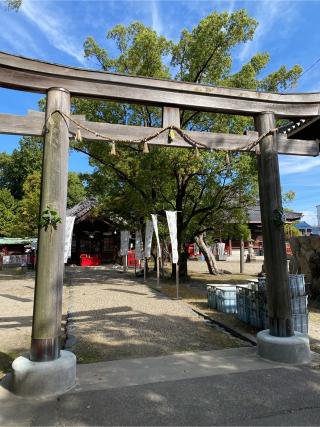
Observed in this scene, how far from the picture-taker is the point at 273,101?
5777mm

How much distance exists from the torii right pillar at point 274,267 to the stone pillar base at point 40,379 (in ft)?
9.37

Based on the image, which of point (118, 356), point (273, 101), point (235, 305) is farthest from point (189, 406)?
point (235, 305)

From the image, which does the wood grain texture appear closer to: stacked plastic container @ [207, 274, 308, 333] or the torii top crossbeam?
the torii top crossbeam

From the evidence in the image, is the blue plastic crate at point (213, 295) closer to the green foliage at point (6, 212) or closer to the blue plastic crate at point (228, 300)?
the blue plastic crate at point (228, 300)

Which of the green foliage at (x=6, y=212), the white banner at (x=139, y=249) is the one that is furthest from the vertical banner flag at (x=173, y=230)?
the green foliage at (x=6, y=212)

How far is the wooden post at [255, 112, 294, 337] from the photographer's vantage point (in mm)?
5242

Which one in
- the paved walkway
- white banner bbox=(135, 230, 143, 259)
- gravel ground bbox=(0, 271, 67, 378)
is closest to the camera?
the paved walkway

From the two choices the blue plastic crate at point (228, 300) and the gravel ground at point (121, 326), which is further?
the blue plastic crate at point (228, 300)

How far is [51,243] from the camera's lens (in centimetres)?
447

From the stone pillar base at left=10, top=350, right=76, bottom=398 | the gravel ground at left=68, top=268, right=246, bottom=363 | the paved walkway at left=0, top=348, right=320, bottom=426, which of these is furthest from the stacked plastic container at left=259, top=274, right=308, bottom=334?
the stone pillar base at left=10, top=350, right=76, bottom=398

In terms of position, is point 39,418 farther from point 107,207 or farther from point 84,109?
point 107,207

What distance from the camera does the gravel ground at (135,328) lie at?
240 inches

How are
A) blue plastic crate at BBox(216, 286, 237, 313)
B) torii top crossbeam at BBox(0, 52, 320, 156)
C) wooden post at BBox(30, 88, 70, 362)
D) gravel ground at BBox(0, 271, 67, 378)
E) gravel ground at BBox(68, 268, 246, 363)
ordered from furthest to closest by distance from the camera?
blue plastic crate at BBox(216, 286, 237, 313), gravel ground at BBox(68, 268, 246, 363), gravel ground at BBox(0, 271, 67, 378), torii top crossbeam at BBox(0, 52, 320, 156), wooden post at BBox(30, 88, 70, 362)

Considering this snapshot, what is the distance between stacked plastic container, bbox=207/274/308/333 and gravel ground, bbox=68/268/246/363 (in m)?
0.80
